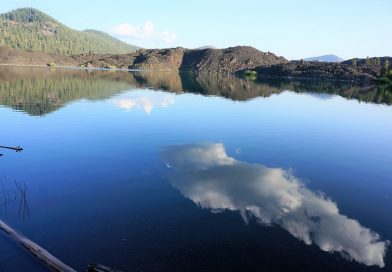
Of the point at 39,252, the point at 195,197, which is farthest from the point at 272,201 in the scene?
the point at 39,252

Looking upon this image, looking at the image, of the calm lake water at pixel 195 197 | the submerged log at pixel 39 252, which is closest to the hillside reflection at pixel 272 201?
the calm lake water at pixel 195 197

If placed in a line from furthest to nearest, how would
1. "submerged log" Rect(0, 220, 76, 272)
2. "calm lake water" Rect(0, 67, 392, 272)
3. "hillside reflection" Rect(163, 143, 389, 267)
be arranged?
"hillside reflection" Rect(163, 143, 389, 267) → "calm lake water" Rect(0, 67, 392, 272) → "submerged log" Rect(0, 220, 76, 272)

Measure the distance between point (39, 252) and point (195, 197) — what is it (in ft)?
37.2

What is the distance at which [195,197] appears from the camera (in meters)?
23.5

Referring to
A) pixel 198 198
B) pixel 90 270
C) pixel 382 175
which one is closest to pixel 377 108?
pixel 382 175

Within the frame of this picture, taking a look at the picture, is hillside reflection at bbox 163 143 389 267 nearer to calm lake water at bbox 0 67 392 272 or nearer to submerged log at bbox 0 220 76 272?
calm lake water at bbox 0 67 392 272

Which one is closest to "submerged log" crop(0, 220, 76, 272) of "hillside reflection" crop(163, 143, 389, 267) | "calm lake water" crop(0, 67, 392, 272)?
"calm lake water" crop(0, 67, 392, 272)

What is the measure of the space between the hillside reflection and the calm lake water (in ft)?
0.29

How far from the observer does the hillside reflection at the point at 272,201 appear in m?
18.6

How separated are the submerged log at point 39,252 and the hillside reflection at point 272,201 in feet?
34.3

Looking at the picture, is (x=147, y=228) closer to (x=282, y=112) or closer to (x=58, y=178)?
(x=58, y=178)

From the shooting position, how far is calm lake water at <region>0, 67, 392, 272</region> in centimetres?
1655

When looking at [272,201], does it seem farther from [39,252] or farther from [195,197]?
[39,252]

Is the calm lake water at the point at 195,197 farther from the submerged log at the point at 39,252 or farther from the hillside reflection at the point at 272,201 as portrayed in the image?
the submerged log at the point at 39,252
